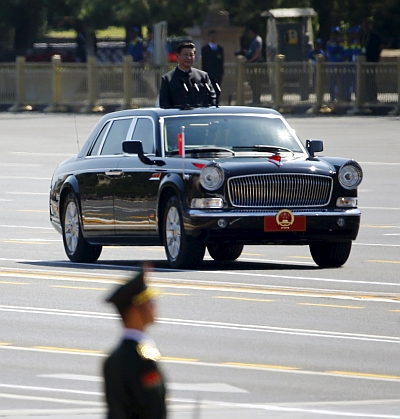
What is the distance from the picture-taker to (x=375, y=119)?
39.1 m

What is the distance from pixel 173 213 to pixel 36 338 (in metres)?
4.44

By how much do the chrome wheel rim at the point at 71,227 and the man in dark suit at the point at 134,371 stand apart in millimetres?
11896

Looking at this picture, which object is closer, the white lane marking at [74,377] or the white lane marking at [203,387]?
the white lane marking at [203,387]

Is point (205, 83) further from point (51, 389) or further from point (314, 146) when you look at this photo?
point (51, 389)

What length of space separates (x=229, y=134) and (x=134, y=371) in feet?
37.2

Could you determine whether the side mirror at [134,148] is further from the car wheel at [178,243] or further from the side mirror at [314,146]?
the side mirror at [314,146]

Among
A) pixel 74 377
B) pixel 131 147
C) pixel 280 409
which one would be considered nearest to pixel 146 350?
pixel 280 409

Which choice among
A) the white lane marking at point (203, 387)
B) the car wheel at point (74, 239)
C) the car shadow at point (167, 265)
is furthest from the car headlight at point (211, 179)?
the white lane marking at point (203, 387)

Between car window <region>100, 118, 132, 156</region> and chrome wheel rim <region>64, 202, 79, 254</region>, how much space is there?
67cm

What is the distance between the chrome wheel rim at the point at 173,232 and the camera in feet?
49.4

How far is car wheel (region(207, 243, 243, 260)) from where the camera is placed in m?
16.6

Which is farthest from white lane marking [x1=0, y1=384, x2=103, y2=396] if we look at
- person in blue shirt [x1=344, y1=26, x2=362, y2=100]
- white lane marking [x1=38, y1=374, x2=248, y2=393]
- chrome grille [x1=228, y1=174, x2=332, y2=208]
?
person in blue shirt [x1=344, y1=26, x2=362, y2=100]

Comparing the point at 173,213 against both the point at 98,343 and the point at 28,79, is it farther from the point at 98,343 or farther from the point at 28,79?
the point at 28,79

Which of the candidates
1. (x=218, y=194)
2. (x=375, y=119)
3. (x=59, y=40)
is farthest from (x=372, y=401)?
(x=59, y=40)
